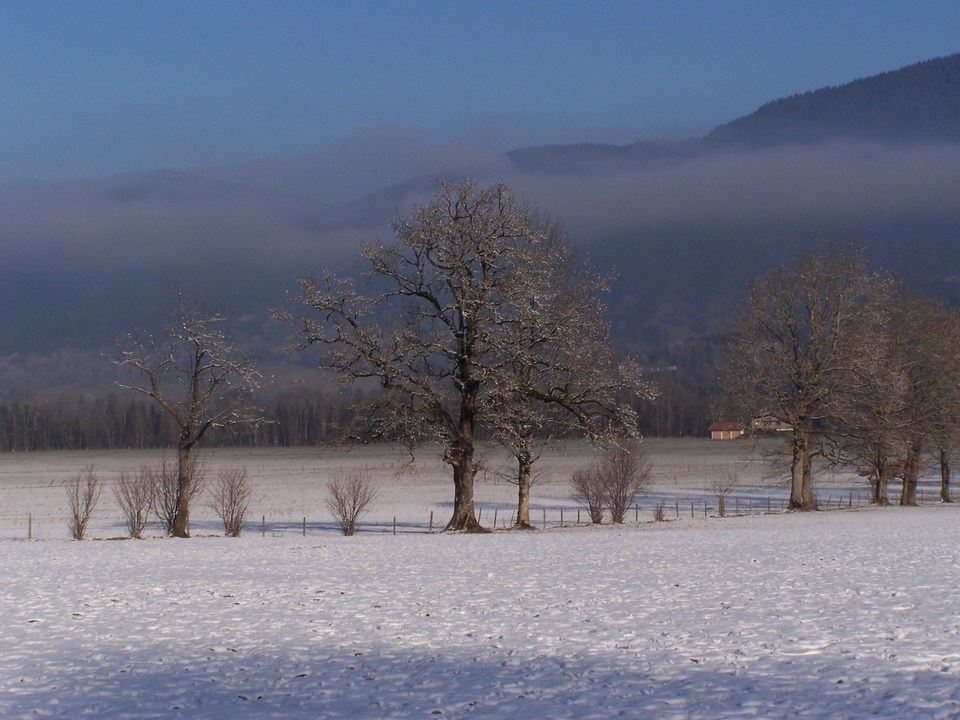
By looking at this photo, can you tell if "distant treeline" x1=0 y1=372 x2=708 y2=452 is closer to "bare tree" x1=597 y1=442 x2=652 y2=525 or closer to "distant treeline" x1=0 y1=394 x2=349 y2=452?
"distant treeline" x1=0 y1=394 x2=349 y2=452

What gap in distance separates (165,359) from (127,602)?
19984mm

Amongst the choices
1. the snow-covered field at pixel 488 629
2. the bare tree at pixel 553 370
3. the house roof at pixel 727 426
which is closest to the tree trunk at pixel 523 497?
the bare tree at pixel 553 370

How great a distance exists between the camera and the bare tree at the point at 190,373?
36.2 m

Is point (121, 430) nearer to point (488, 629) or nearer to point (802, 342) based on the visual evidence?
point (802, 342)

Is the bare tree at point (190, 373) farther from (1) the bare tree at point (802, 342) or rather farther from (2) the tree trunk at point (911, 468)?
(2) the tree trunk at point (911, 468)

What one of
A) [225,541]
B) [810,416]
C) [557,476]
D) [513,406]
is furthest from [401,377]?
[557,476]

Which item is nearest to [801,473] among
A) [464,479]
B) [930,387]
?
[930,387]

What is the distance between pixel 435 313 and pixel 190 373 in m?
9.41

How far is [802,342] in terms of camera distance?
50.5 meters

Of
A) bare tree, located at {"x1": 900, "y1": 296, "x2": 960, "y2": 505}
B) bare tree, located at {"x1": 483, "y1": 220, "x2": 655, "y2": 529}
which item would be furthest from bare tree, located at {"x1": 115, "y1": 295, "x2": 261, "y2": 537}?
bare tree, located at {"x1": 900, "y1": 296, "x2": 960, "y2": 505}

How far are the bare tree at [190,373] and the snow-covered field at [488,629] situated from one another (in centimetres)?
713

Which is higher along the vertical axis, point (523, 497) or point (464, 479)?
point (464, 479)

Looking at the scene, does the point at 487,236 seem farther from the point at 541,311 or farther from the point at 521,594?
the point at 521,594

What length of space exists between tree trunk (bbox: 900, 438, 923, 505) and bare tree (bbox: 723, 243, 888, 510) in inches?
245
